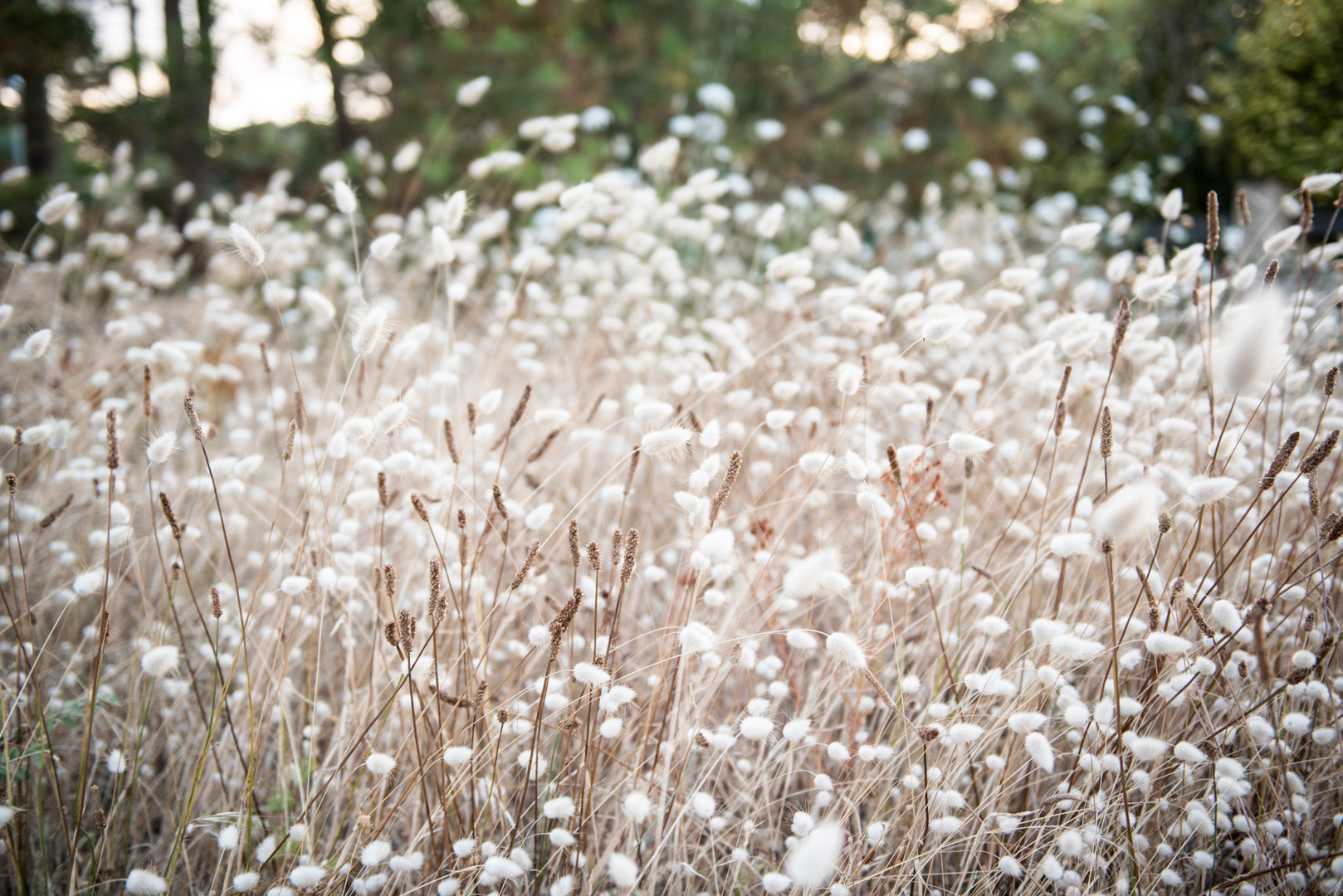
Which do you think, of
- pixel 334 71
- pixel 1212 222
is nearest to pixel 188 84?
pixel 334 71

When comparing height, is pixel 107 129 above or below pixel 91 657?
above

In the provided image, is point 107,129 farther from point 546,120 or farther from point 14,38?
point 546,120

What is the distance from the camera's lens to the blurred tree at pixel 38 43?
4859mm

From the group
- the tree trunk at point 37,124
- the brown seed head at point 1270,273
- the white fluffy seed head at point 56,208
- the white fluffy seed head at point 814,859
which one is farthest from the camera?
the tree trunk at point 37,124

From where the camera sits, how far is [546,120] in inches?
99.7

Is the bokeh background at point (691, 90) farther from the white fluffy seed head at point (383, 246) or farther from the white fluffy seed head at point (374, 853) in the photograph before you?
the white fluffy seed head at point (374, 853)

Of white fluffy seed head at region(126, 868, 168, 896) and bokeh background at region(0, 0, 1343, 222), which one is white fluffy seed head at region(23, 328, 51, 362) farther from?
bokeh background at region(0, 0, 1343, 222)

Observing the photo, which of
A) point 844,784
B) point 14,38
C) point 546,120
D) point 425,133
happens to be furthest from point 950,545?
point 14,38

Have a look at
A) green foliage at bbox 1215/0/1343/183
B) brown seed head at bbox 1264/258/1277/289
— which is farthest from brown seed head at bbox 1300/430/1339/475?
green foliage at bbox 1215/0/1343/183

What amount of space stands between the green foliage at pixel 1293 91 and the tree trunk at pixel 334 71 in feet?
19.2

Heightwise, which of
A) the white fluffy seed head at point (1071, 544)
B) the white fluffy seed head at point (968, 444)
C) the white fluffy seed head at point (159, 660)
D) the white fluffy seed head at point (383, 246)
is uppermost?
the white fluffy seed head at point (383, 246)

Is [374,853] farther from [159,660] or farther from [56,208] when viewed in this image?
[56,208]

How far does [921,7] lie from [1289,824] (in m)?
5.67

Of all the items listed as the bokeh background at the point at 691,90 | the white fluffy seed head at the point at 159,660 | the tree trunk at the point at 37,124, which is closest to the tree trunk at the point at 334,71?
the bokeh background at the point at 691,90
